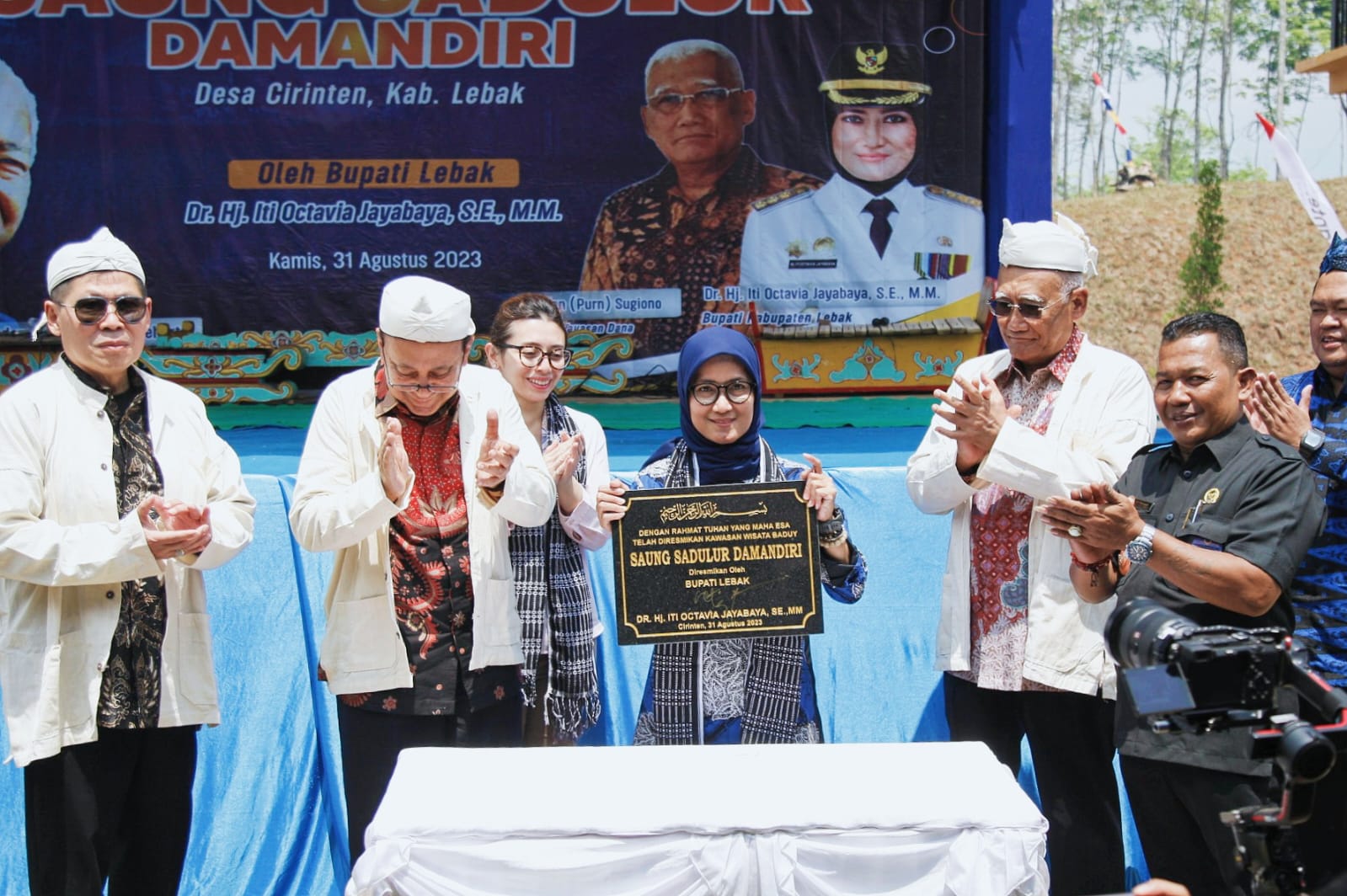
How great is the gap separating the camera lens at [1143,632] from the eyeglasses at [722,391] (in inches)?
52.4

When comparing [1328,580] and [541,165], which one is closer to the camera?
[1328,580]

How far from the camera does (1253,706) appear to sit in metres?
2.07

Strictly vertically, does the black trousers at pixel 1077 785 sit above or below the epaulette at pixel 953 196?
below

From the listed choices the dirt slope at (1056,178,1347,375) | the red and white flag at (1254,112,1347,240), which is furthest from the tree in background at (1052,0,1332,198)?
the red and white flag at (1254,112,1347,240)

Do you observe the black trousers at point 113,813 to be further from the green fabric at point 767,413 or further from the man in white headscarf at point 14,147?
the man in white headscarf at point 14,147

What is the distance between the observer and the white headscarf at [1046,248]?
12.2ft

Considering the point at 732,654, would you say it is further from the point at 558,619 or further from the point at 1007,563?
the point at 1007,563

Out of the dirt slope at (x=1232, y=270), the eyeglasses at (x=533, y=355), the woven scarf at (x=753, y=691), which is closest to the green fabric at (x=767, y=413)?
the eyeglasses at (x=533, y=355)

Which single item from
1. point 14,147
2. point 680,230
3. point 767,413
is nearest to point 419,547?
point 767,413

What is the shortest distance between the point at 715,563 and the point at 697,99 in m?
5.80

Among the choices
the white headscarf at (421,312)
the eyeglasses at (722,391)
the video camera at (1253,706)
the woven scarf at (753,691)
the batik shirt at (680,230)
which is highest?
the batik shirt at (680,230)

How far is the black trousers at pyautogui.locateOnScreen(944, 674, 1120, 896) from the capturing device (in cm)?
370

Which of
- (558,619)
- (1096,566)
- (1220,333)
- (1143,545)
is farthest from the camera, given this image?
(558,619)

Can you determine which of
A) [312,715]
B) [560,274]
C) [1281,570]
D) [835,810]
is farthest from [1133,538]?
[560,274]
